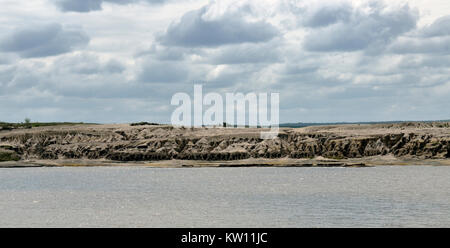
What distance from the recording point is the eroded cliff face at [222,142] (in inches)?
4633

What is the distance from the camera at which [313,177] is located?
313 ft

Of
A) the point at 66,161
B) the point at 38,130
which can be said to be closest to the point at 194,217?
the point at 66,161

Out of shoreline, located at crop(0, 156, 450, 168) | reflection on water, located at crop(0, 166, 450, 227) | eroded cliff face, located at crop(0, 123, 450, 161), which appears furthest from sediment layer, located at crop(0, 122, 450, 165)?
reflection on water, located at crop(0, 166, 450, 227)

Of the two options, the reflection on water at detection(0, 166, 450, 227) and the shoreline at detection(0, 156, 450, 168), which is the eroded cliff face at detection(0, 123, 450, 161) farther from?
the reflection on water at detection(0, 166, 450, 227)

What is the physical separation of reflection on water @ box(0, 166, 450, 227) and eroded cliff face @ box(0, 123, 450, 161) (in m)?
19.0

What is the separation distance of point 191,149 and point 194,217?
244 ft

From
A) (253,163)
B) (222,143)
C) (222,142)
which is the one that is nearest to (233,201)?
(253,163)

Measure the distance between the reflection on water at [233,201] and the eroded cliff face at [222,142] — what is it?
1904 centimetres

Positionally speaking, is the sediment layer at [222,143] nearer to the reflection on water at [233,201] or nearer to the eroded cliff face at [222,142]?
the eroded cliff face at [222,142]

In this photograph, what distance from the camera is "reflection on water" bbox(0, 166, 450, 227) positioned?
5088 centimetres

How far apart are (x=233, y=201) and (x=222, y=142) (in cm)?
6349

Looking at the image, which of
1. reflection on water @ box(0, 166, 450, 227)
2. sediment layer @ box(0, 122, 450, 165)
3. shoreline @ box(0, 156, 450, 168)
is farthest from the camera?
sediment layer @ box(0, 122, 450, 165)

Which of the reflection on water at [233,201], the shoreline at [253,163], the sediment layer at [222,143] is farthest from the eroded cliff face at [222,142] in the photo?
the reflection on water at [233,201]
